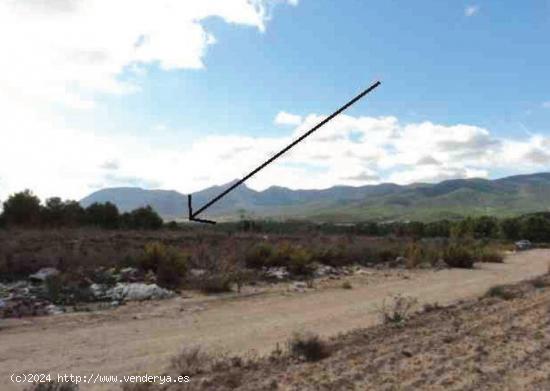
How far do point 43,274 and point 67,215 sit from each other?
132 feet

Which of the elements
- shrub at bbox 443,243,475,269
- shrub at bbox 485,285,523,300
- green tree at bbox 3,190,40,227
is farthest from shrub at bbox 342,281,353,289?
green tree at bbox 3,190,40,227

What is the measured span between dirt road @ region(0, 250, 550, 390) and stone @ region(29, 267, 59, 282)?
5.05 m

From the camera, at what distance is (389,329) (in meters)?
16.8

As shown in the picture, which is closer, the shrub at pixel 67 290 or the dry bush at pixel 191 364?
the dry bush at pixel 191 364

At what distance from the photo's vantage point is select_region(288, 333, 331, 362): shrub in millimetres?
13219

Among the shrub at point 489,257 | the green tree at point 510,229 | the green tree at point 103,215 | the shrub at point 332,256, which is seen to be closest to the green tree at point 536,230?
the green tree at point 510,229

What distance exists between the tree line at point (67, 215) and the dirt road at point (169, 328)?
3805 centimetres

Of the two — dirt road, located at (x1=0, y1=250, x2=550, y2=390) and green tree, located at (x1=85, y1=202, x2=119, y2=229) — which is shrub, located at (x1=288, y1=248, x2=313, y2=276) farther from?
green tree, located at (x1=85, y1=202, x2=119, y2=229)

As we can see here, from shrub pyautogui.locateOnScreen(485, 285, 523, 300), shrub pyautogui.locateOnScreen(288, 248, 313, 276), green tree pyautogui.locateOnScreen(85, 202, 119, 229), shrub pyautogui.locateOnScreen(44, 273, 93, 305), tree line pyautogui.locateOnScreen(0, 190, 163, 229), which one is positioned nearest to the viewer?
shrub pyautogui.locateOnScreen(44, 273, 93, 305)

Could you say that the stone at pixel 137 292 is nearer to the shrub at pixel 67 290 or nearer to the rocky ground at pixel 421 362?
the shrub at pixel 67 290

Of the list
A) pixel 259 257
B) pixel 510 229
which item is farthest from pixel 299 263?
pixel 510 229

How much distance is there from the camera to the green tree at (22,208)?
6194 cm

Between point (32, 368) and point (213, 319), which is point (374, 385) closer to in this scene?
point (32, 368)

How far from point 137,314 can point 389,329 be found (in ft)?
23.8
